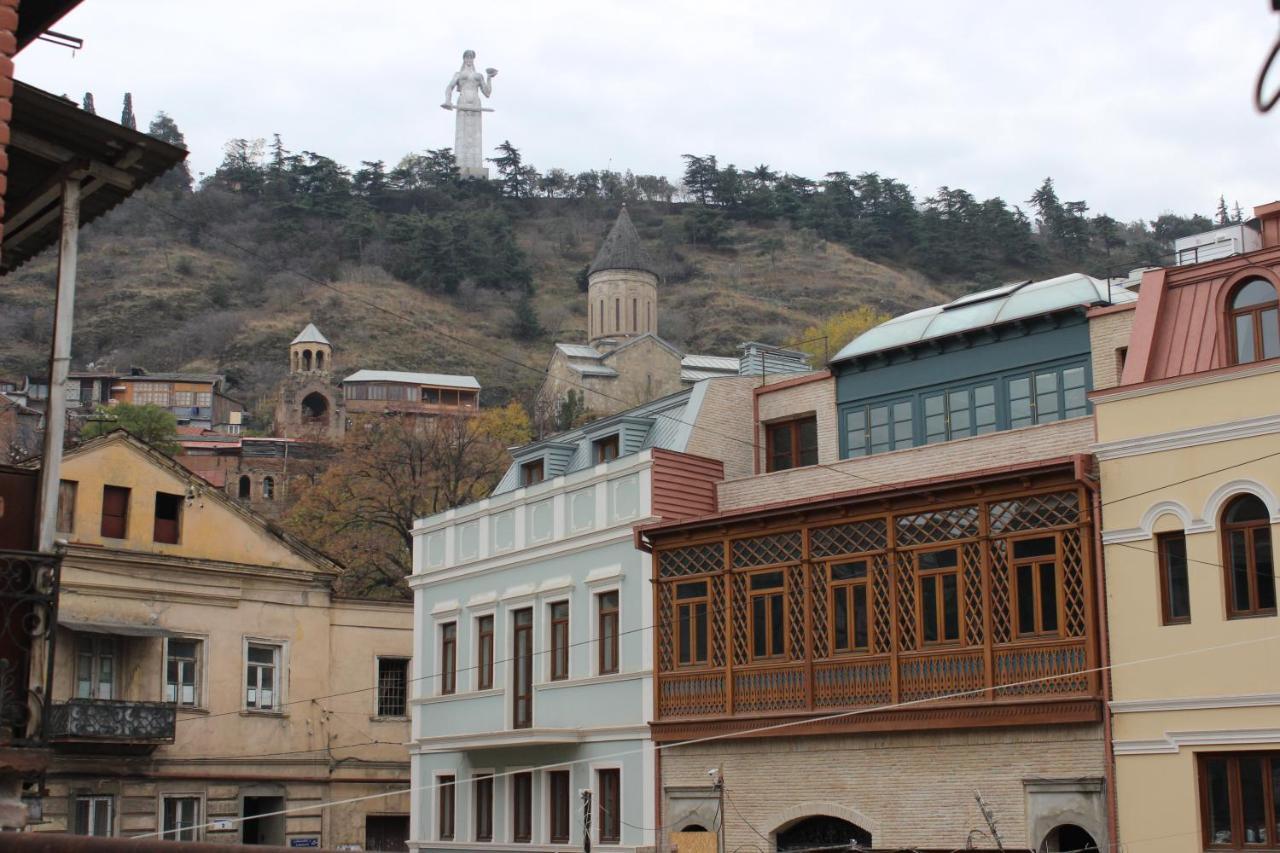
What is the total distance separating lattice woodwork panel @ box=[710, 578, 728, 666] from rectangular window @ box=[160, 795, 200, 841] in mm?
14352

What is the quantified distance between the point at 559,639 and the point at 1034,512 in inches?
442

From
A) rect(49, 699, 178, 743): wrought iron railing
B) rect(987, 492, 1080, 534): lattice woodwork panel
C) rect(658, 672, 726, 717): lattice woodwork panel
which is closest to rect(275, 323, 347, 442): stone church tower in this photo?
rect(49, 699, 178, 743): wrought iron railing

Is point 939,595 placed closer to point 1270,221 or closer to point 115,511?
point 1270,221

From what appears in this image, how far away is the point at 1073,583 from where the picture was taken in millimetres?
24094

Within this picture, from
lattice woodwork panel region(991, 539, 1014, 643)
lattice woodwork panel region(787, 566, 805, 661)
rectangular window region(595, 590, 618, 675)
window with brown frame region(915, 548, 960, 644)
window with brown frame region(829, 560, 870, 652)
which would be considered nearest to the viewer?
lattice woodwork panel region(991, 539, 1014, 643)

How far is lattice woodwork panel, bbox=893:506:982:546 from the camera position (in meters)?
25.4

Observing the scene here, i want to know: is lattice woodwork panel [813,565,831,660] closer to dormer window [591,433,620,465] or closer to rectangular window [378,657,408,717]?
dormer window [591,433,620,465]

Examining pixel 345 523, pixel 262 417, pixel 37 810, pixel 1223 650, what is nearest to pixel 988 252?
pixel 262 417

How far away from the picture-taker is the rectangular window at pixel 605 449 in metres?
34.2

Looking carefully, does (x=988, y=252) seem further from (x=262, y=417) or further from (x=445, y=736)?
(x=445, y=736)

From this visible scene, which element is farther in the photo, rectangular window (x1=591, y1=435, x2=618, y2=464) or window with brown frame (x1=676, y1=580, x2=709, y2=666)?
rectangular window (x1=591, y1=435, x2=618, y2=464)

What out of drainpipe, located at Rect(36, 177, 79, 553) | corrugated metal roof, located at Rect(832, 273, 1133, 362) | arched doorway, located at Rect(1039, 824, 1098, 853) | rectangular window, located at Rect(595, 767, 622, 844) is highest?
corrugated metal roof, located at Rect(832, 273, 1133, 362)

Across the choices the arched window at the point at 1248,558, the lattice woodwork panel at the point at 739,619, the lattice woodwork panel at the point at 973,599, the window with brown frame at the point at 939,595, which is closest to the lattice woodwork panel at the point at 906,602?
the window with brown frame at the point at 939,595

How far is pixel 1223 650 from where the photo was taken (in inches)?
880
